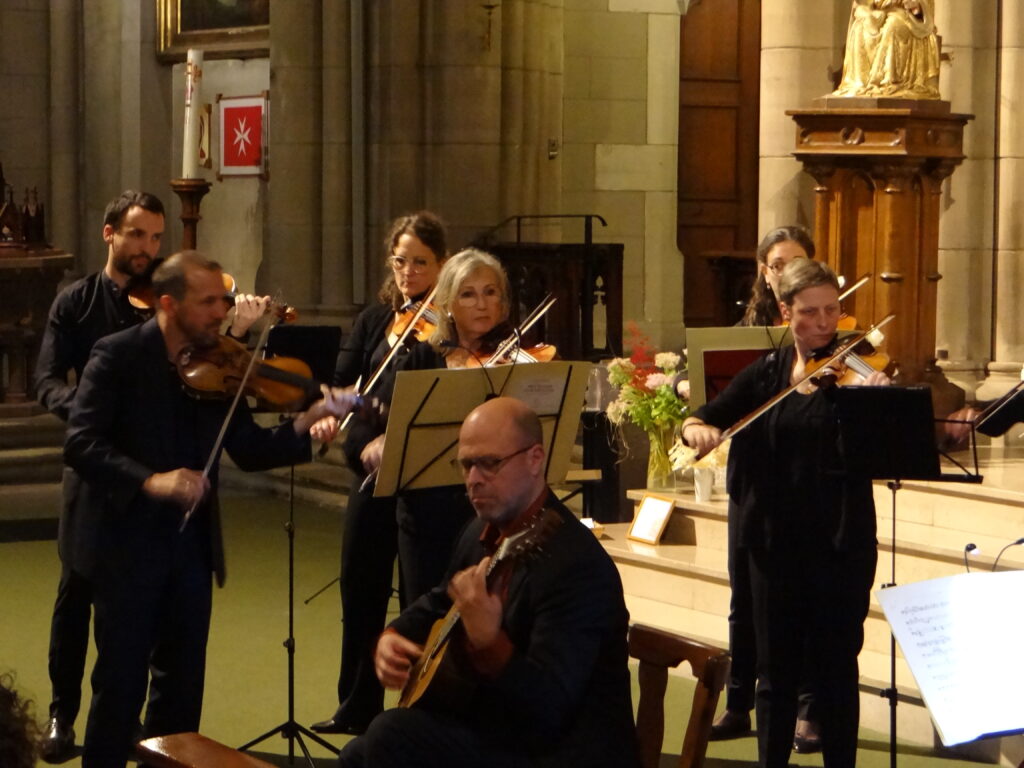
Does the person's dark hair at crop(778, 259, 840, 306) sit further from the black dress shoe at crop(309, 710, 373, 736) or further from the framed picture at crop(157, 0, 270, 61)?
the framed picture at crop(157, 0, 270, 61)

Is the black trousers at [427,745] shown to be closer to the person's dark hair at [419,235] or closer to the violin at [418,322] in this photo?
the violin at [418,322]

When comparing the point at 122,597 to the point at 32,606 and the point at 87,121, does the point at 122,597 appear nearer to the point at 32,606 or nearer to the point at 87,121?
the point at 32,606

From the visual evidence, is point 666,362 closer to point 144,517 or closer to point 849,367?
point 849,367

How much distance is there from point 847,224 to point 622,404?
1.26m

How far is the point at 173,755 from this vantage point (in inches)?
126

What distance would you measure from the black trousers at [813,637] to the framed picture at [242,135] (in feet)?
26.5

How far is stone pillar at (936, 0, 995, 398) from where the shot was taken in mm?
8125

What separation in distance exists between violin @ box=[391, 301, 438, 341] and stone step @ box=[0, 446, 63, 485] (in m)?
4.85

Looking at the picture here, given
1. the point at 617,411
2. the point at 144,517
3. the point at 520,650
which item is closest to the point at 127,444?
the point at 144,517

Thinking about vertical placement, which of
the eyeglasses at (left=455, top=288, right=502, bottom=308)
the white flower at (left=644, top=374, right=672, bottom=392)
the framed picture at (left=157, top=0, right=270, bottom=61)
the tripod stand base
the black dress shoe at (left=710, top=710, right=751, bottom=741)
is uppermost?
the framed picture at (left=157, top=0, right=270, bottom=61)

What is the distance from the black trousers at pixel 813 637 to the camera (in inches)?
184

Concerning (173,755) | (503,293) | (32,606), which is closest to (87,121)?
(32,606)

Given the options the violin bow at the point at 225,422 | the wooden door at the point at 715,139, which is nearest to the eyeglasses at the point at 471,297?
the violin bow at the point at 225,422

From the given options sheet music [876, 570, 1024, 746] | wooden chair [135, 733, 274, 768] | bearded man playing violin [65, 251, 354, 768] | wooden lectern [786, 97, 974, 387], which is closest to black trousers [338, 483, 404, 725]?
bearded man playing violin [65, 251, 354, 768]
